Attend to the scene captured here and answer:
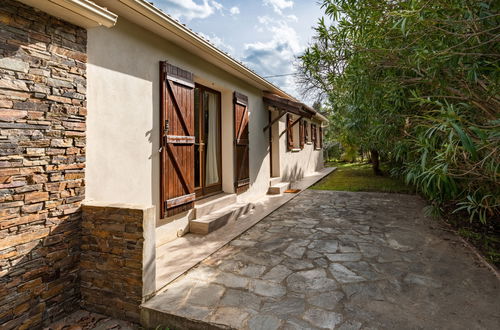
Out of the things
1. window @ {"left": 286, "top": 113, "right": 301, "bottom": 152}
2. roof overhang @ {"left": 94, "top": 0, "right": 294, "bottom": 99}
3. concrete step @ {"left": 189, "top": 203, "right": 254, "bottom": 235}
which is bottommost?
concrete step @ {"left": 189, "top": 203, "right": 254, "bottom": 235}

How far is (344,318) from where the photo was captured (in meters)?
2.10

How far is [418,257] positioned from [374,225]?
1.40 meters

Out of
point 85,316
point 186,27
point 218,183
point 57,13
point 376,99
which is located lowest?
point 85,316

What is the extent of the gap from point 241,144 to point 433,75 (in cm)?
415

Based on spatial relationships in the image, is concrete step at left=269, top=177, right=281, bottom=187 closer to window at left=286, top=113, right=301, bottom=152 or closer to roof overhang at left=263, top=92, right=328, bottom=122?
window at left=286, top=113, right=301, bottom=152

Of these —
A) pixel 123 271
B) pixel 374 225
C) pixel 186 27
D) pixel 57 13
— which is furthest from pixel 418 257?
pixel 57 13

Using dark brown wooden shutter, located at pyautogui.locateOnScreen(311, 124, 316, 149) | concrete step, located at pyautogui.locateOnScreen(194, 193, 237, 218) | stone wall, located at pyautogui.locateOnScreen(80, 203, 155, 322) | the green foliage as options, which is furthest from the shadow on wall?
stone wall, located at pyautogui.locateOnScreen(80, 203, 155, 322)

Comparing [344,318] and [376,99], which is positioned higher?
[376,99]

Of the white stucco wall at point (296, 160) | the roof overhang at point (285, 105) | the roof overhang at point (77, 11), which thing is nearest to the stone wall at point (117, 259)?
the roof overhang at point (77, 11)

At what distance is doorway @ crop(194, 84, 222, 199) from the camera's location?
5070 mm

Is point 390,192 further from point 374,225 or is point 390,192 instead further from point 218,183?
point 218,183

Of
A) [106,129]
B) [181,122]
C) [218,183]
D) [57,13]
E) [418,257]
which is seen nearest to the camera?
[57,13]

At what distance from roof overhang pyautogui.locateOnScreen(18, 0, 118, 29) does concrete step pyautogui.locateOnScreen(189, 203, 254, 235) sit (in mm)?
3027

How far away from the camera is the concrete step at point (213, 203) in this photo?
4.54 m
